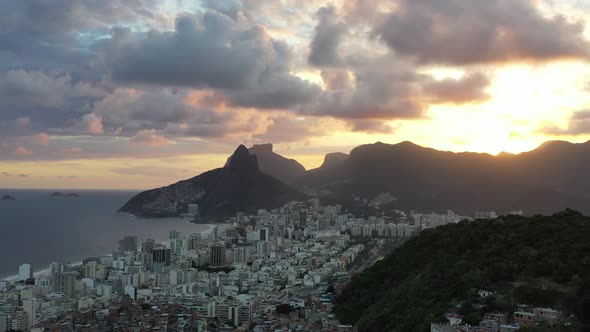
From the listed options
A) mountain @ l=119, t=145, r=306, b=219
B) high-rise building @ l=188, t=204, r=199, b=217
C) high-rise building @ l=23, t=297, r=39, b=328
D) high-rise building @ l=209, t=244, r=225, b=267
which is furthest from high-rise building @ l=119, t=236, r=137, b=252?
high-rise building @ l=188, t=204, r=199, b=217

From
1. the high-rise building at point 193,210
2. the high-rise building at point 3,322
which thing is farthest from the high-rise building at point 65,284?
the high-rise building at point 193,210

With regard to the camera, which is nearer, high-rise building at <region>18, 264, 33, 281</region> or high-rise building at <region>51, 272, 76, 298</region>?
high-rise building at <region>51, 272, 76, 298</region>

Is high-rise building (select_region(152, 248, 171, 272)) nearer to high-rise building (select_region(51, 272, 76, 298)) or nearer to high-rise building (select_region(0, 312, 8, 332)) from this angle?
high-rise building (select_region(51, 272, 76, 298))

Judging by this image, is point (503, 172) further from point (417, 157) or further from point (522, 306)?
point (522, 306)

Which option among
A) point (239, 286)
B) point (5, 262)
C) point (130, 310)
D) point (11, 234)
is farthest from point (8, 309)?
point (11, 234)

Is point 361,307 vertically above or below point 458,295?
below
